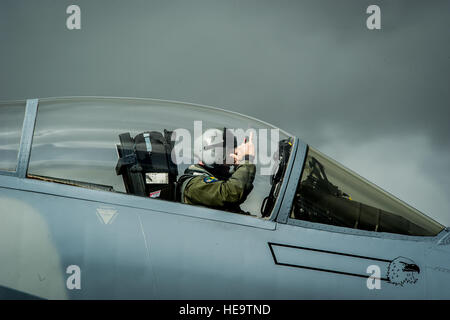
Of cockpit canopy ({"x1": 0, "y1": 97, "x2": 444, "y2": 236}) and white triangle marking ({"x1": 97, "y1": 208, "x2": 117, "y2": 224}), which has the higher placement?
cockpit canopy ({"x1": 0, "y1": 97, "x2": 444, "y2": 236})

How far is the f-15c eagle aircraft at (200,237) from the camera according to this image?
2.14 metres

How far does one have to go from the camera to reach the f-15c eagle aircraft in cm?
214

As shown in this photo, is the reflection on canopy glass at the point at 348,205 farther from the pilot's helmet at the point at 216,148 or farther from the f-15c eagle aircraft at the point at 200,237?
the pilot's helmet at the point at 216,148

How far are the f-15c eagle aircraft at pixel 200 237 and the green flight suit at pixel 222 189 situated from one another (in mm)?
176

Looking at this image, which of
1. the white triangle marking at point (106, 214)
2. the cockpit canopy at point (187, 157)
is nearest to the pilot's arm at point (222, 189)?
the cockpit canopy at point (187, 157)

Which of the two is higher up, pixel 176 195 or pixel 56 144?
pixel 56 144

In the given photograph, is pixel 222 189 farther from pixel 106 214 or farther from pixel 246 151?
pixel 106 214

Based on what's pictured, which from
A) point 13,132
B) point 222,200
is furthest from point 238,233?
point 13,132

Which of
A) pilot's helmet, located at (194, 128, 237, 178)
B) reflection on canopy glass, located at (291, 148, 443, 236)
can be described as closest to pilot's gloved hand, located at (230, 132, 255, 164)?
pilot's helmet, located at (194, 128, 237, 178)

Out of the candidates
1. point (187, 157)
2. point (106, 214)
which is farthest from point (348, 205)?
point (106, 214)

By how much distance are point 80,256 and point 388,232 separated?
194 cm

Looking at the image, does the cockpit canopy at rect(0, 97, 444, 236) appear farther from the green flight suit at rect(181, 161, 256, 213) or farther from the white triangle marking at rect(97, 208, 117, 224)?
the white triangle marking at rect(97, 208, 117, 224)
